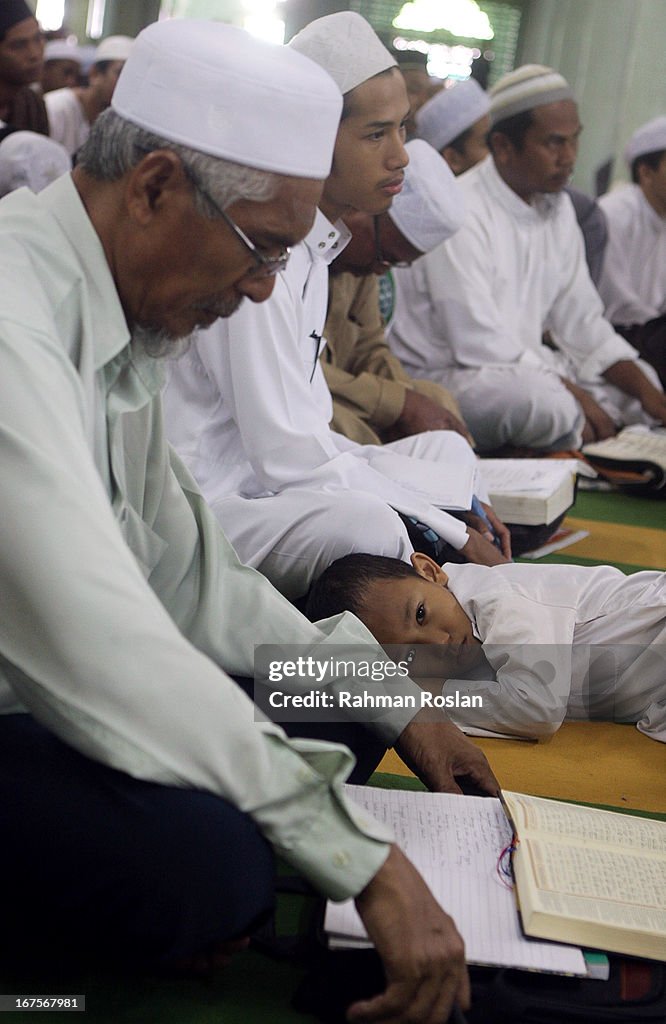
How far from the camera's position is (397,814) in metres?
1.70

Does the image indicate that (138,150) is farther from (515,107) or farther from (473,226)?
(515,107)

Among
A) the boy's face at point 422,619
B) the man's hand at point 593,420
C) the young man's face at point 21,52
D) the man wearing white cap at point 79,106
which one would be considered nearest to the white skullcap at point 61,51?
the man wearing white cap at point 79,106

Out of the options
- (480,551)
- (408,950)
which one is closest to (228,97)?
(408,950)

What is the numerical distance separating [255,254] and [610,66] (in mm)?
11201

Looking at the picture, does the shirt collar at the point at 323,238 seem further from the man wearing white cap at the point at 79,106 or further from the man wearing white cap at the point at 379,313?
the man wearing white cap at the point at 79,106

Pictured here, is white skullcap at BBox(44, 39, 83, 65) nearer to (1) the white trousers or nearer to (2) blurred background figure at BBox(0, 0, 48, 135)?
(2) blurred background figure at BBox(0, 0, 48, 135)

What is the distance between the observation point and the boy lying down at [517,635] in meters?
2.34

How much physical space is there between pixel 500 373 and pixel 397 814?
3.54 metres

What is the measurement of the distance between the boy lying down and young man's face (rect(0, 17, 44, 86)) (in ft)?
12.9

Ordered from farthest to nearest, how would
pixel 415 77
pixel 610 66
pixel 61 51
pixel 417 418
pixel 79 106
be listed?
pixel 610 66 < pixel 61 51 < pixel 79 106 < pixel 415 77 < pixel 417 418

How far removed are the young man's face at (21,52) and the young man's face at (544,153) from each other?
213 cm

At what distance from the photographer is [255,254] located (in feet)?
5.06

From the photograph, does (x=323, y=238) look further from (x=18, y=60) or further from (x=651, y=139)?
(x=651, y=139)

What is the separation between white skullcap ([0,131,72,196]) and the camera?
5.51 metres
